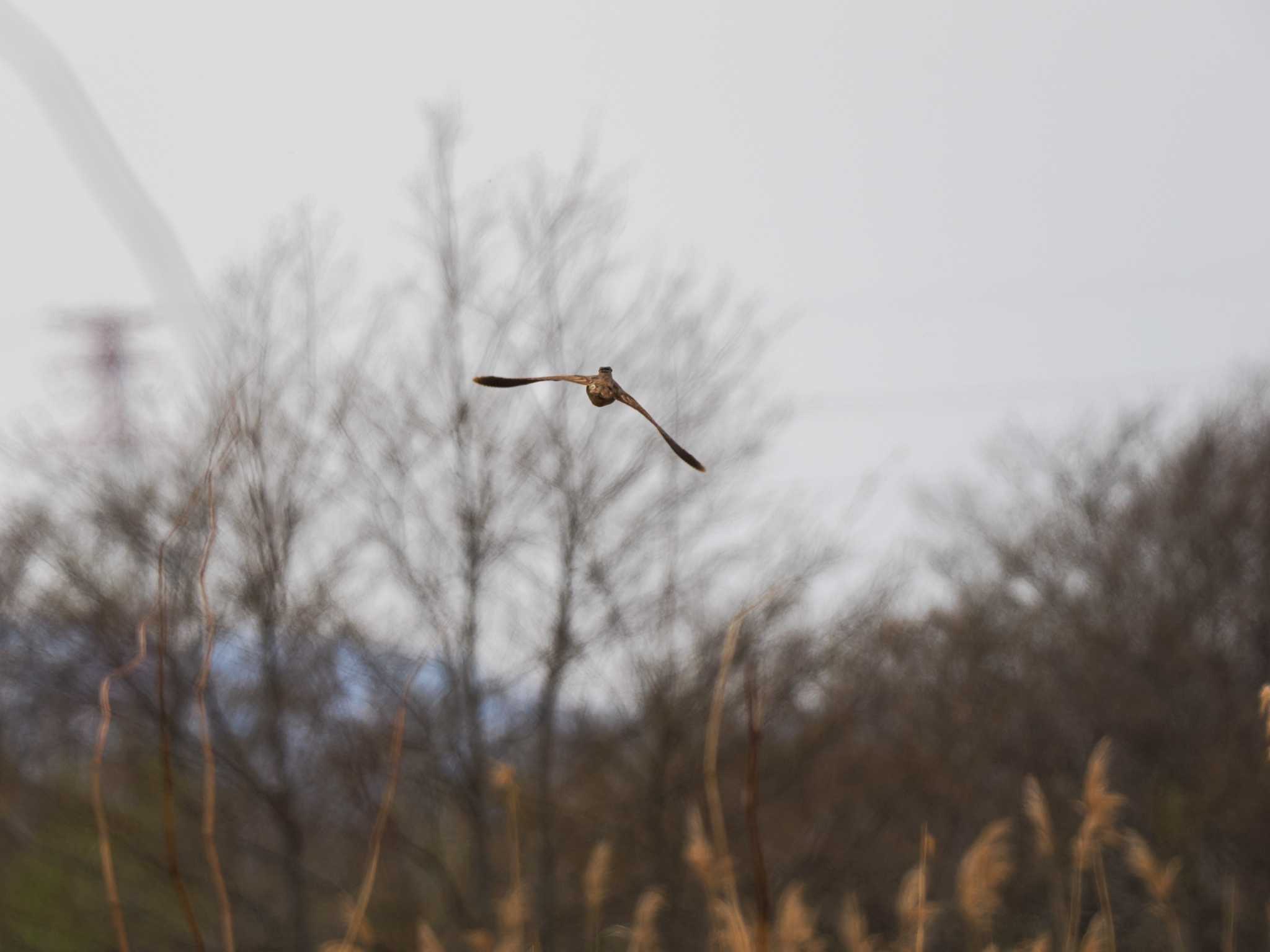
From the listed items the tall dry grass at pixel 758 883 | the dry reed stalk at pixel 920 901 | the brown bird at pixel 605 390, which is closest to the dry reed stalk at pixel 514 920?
the tall dry grass at pixel 758 883

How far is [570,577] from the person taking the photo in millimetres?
7969

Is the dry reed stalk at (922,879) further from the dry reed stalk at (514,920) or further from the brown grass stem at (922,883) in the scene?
the dry reed stalk at (514,920)

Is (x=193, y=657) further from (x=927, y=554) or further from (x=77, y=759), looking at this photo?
(x=927, y=554)

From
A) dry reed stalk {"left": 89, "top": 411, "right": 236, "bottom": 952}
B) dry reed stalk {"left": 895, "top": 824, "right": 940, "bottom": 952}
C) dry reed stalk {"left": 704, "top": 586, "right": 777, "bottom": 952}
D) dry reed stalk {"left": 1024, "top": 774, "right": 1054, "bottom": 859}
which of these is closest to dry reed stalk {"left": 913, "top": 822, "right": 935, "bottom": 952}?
dry reed stalk {"left": 895, "top": 824, "right": 940, "bottom": 952}

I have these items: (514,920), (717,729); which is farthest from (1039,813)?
(717,729)

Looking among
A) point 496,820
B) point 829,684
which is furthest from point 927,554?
point 496,820

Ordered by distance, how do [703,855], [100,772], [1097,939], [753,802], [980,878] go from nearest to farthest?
[753,802] → [100,772] → [703,855] → [1097,939] → [980,878]

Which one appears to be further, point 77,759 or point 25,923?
point 77,759

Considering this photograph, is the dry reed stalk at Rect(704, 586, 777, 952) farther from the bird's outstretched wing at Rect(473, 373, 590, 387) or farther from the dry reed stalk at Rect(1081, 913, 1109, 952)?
the dry reed stalk at Rect(1081, 913, 1109, 952)

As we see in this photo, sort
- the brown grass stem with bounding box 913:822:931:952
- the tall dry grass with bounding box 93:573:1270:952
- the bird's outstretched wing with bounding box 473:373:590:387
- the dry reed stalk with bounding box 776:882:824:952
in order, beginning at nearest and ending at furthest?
the bird's outstretched wing with bounding box 473:373:590:387, the tall dry grass with bounding box 93:573:1270:952, the brown grass stem with bounding box 913:822:931:952, the dry reed stalk with bounding box 776:882:824:952

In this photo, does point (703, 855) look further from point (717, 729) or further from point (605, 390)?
point (605, 390)

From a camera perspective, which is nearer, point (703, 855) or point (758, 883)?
point (758, 883)

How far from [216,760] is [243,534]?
1.95 m

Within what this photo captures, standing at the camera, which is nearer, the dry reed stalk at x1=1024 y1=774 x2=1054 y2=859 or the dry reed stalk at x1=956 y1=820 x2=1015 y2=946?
the dry reed stalk at x1=1024 y1=774 x2=1054 y2=859
